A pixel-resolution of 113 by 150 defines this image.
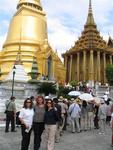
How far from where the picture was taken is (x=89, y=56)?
59.6 meters

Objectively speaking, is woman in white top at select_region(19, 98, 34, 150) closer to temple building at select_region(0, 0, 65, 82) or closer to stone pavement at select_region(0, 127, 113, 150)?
stone pavement at select_region(0, 127, 113, 150)

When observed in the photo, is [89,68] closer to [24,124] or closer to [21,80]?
[21,80]

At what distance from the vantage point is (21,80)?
101 ft

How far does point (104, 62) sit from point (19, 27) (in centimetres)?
2239

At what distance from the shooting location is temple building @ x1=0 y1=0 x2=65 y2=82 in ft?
131

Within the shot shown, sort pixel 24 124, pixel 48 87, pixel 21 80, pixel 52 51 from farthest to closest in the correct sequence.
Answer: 1. pixel 52 51
2. pixel 21 80
3. pixel 48 87
4. pixel 24 124

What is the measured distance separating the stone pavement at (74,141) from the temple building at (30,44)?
26.3 meters

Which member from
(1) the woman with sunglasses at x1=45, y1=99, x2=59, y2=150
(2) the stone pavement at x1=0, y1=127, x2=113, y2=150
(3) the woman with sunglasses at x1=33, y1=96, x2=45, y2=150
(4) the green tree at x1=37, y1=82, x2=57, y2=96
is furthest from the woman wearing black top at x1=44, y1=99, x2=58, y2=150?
(4) the green tree at x1=37, y1=82, x2=57, y2=96

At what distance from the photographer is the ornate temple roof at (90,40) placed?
2312 inches

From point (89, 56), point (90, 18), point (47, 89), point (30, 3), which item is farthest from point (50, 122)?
point (90, 18)

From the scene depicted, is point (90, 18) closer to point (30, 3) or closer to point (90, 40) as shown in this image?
point (90, 40)

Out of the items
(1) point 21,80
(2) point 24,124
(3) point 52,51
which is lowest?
(2) point 24,124

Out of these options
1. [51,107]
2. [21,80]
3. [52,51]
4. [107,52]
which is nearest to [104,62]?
[107,52]

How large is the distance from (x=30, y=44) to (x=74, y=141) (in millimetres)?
31983
